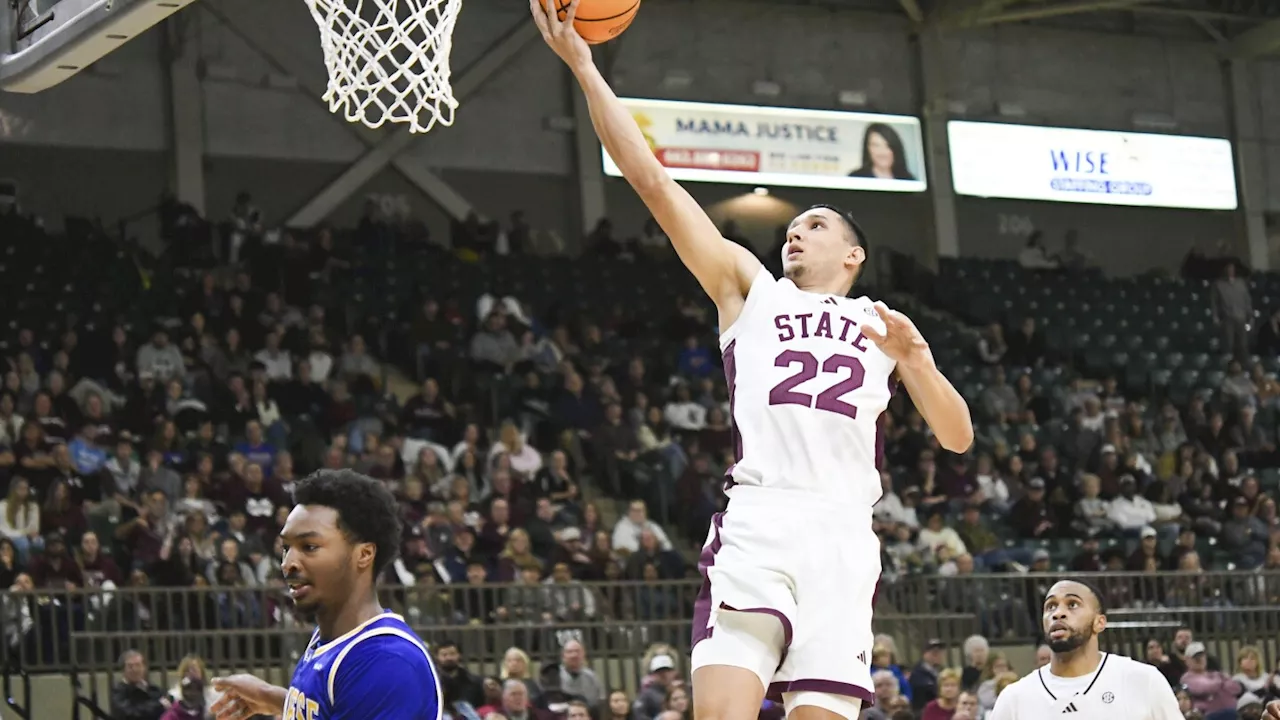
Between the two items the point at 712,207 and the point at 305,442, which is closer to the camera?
the point at 305,442

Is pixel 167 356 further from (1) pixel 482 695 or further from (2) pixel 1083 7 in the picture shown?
(2) pixel 1083 7

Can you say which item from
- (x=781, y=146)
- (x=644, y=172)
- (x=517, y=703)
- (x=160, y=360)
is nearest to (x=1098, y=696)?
(x=644, y=172)

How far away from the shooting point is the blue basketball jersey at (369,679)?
403 cm

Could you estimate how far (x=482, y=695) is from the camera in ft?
39.5

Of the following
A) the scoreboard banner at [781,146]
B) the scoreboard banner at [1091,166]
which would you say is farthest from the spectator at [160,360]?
the scoreboard banner at [1091,166]

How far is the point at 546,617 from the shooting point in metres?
13.7

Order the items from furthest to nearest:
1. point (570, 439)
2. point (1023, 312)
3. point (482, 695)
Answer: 1. point (1023, 312)
2. point (570, 439)
3. point (482, 695)

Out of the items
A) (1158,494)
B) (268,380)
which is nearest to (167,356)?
(268,380)

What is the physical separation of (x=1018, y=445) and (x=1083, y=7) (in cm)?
658

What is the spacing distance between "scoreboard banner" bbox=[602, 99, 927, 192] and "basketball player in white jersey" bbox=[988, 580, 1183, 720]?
1574 centimetres

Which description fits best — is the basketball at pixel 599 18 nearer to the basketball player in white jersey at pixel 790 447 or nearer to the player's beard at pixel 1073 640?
the basketball player in white jersey at pixel 790 447

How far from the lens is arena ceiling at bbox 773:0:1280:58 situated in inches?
961

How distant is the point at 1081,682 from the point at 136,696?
6.24 meters

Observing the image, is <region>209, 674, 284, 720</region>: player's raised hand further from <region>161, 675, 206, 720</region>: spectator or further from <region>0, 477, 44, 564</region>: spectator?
<region>0, 477, 44, 564</region>: spectator
